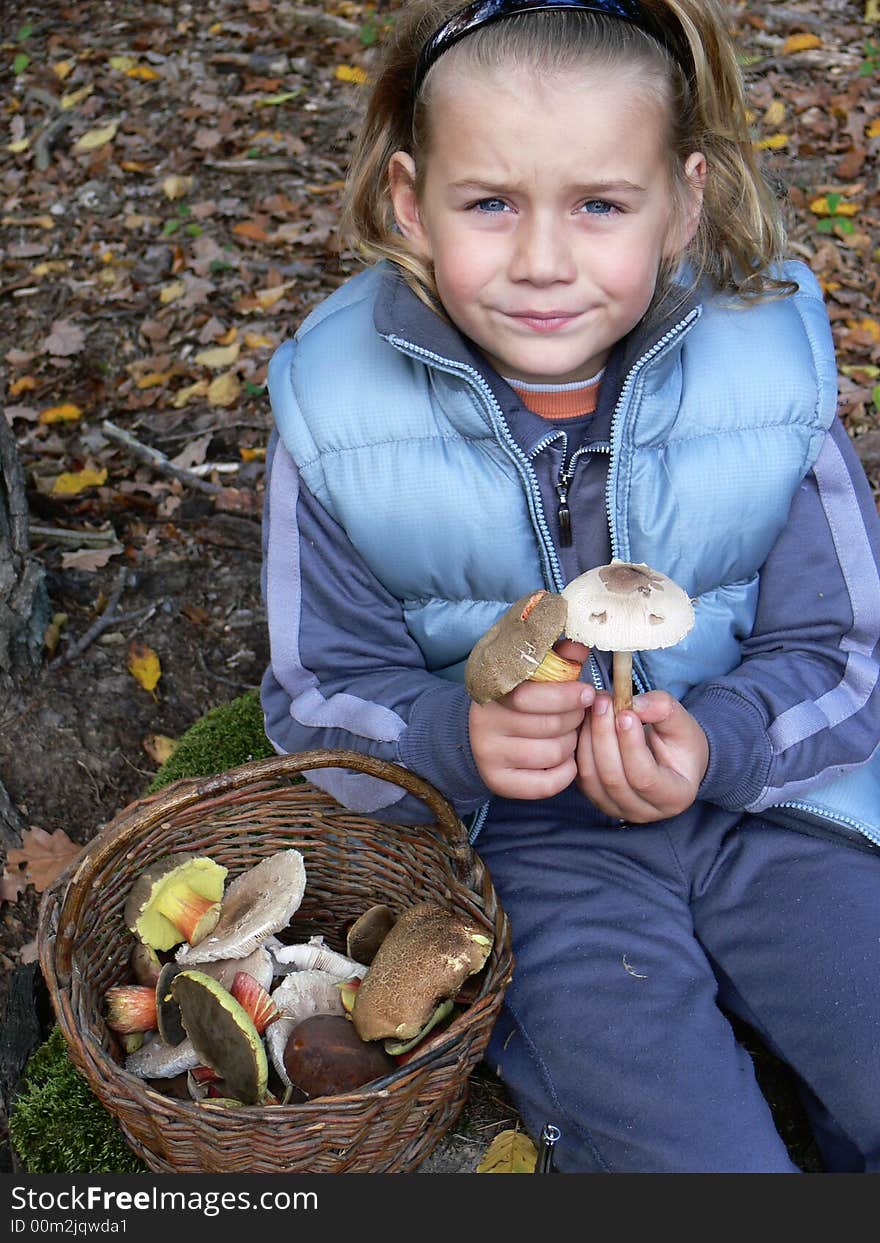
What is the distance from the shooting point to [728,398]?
269cm

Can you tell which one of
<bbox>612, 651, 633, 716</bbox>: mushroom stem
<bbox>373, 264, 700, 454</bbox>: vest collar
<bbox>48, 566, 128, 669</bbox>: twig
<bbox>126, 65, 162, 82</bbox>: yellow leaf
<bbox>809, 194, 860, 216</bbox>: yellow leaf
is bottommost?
<bbox>48, 566, 128, 669</bbox>: twig

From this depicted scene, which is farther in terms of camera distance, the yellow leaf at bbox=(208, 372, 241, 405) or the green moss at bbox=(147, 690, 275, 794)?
the yellow leaf at bbox=(208, 372, 241, 405)

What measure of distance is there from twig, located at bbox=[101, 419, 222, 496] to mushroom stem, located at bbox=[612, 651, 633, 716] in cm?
262

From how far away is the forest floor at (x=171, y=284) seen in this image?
151 inches

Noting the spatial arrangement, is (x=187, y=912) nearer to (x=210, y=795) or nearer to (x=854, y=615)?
(x=210, y=795)

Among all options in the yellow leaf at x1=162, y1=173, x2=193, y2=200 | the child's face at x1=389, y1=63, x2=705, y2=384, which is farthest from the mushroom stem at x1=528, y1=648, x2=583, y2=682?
the yellow leaf at x1=162, y1=173, x2=193, y2=200

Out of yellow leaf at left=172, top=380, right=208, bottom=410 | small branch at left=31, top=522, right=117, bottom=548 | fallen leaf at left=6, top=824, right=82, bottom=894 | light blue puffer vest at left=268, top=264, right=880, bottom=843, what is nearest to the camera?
light blue puffer vest at left=268, top=264, right=880, bottom=843

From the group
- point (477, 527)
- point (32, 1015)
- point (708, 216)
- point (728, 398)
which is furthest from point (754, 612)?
point (32, 1015)

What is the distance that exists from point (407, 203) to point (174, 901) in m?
1.71

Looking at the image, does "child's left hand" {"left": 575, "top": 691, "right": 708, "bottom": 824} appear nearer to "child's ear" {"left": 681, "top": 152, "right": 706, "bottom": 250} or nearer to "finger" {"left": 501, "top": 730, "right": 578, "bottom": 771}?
"finger" {"left": 501, "top": 730, "right": 578, "bottom": 771}

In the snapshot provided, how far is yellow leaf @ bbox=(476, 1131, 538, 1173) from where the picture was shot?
2588 millimetres

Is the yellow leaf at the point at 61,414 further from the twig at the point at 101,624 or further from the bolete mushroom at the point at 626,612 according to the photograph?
the bolete mushroom at the point at 626,612

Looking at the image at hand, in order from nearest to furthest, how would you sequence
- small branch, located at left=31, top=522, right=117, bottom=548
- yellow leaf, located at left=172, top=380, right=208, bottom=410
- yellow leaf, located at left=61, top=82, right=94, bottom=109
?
small branch, located at left=31, top=522, right=117, bottom=548
yellow leaf, located at left=172, top=380, right=208, bottom=410
yellow leaf, located at left=61, top=82, right=94, bottom=109

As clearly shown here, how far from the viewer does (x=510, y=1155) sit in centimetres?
261
